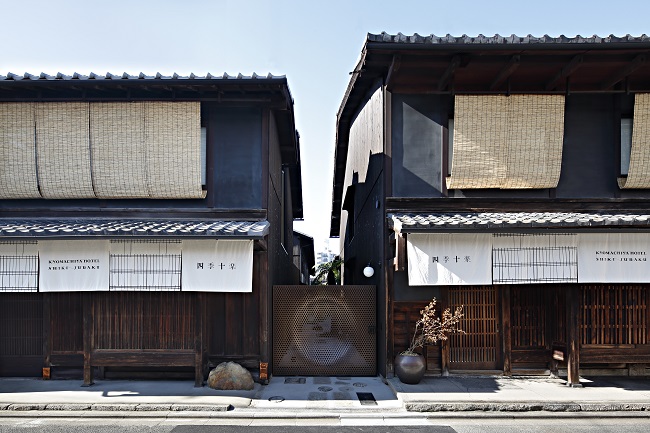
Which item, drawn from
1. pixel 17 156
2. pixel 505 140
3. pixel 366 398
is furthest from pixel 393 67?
pixel 17 156

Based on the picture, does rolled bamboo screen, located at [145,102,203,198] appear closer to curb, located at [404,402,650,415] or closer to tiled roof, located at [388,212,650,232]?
tiled roof, located at [388,212,650,232]

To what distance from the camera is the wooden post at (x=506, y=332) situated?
34.6 feet

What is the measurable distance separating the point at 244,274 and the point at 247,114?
150 inches

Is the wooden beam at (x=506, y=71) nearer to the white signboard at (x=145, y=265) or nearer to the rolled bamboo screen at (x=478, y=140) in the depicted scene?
the rolled bamboo screen at (x=478, y=140)

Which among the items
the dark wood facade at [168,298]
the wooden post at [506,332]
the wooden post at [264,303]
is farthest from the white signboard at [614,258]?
the dark wood facade at [168,298]

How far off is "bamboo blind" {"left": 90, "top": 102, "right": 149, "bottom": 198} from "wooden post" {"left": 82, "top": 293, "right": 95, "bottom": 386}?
2.71 metres

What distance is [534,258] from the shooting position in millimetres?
9695

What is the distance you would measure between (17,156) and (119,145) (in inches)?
93.3

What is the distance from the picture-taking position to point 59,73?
10008 mm

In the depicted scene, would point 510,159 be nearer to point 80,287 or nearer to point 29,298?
point 80,287

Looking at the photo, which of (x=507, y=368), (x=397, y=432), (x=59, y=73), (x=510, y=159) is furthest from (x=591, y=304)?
(x=59, y=73)

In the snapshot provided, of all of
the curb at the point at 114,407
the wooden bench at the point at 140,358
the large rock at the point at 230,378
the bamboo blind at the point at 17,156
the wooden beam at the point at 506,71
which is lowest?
the curb at the point at 114,407

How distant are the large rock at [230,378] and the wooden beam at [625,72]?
10323 mm

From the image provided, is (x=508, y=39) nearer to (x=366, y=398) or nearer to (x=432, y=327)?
(x=432, y=327)
